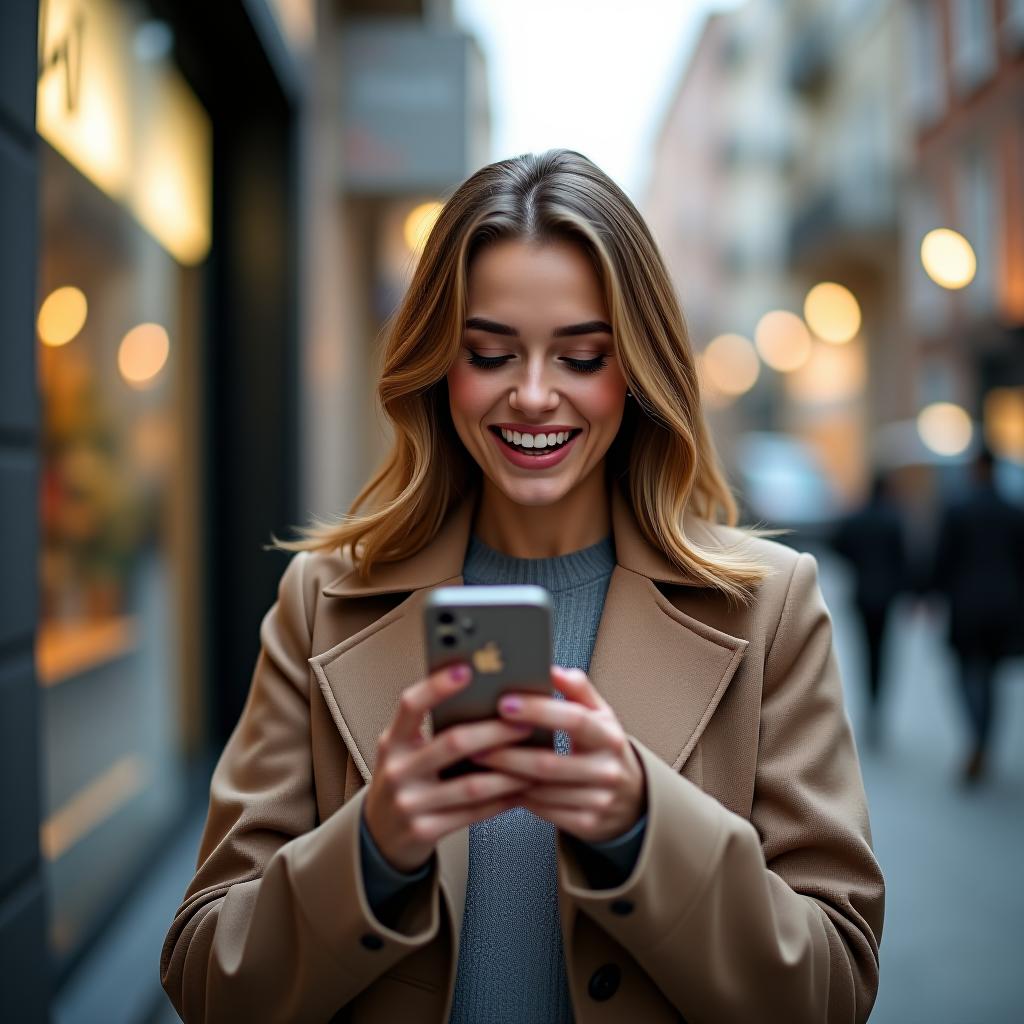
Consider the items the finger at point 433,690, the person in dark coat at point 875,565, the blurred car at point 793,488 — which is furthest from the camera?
the blurred car at point 793,488

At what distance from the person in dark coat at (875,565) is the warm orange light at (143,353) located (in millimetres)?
5385

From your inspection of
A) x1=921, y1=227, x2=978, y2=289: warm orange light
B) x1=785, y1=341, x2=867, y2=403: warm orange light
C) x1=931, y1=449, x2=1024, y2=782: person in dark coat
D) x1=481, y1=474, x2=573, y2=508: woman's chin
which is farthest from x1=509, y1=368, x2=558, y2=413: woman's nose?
x1=785, y1=341, x2=867, y2=403: warm orange light

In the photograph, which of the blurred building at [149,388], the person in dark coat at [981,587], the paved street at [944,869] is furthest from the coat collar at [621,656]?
the person in dark coat at [981,587]

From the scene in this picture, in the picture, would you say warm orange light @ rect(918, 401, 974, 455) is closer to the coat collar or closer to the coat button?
the coat collar

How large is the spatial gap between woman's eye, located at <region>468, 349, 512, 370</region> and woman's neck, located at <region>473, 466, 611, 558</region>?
314 mm

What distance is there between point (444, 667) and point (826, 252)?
27133mm

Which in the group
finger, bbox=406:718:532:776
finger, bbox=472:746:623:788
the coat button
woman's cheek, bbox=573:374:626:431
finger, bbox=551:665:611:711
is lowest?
the coat button

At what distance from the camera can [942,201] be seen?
66.8ft

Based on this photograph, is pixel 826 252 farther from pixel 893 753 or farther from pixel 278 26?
pixel 278 26

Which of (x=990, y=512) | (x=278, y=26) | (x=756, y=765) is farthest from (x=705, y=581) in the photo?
(x=990, y=512)

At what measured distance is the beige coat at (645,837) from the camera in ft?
4.97

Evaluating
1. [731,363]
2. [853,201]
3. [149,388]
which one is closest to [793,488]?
[853,201]

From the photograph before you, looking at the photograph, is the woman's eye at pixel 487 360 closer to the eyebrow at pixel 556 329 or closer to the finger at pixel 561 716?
the eyebrow at pixel 556 329

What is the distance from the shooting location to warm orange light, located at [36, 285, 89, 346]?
357 cm
